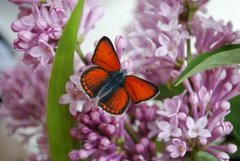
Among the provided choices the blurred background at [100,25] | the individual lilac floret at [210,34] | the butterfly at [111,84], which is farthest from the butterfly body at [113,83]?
the blurred background at [100,25]

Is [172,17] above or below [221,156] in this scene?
above

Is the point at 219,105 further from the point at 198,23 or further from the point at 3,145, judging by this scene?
the point at 3,145

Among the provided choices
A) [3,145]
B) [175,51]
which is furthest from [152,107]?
[3,145]

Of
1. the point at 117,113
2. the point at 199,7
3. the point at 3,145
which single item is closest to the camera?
the point at 117,113

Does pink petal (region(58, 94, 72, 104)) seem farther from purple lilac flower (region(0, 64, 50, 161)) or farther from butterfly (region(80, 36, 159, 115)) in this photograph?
purple lilac flower (region(0, 64, 50, 161))

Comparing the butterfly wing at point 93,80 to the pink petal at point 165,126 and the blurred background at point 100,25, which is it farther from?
the blurred background at point 100,25

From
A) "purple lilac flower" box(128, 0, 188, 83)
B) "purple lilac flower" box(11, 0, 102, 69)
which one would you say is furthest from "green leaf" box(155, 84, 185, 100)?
"purple lilac flower" box(11, 0, 102, 69)
